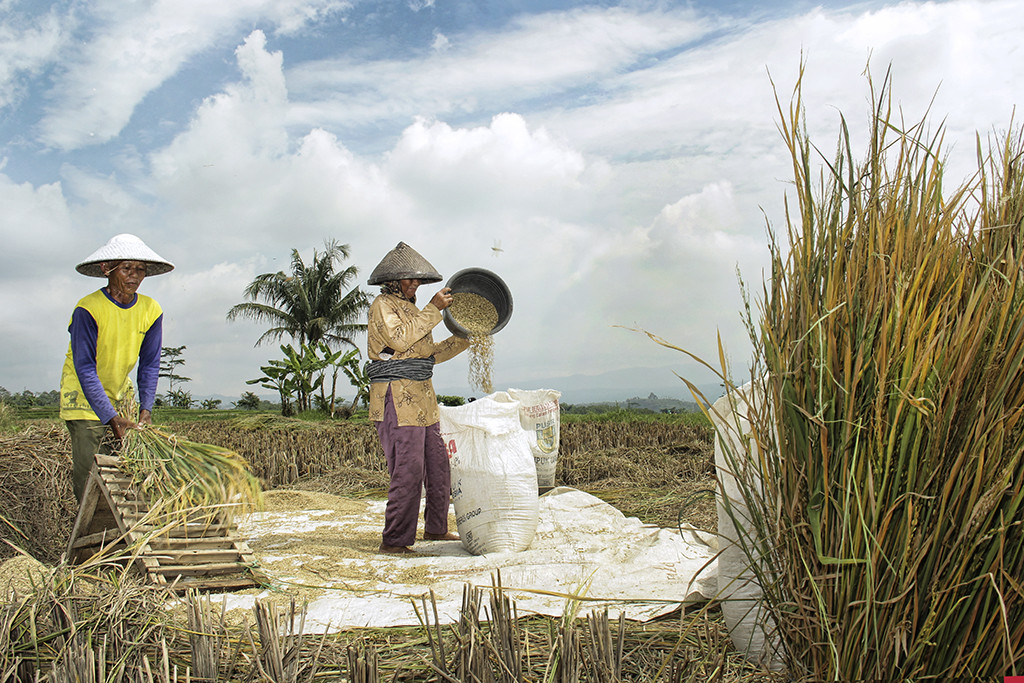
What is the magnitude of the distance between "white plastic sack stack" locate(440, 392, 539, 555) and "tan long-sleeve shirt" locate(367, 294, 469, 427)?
0.32 meters

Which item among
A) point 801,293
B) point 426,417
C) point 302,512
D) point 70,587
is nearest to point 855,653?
point 801,293

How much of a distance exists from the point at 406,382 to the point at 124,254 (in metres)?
1.71

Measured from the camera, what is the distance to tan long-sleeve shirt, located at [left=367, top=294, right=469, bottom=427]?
15.0 feet

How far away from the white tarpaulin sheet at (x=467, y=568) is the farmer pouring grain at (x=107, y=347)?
3.73ft

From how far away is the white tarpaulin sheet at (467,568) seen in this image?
3.07m

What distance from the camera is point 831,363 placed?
167 centimetres

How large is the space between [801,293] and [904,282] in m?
0.21

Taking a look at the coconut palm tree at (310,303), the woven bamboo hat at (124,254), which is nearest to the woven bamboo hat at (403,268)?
the woven bamboo hat at (124,254)

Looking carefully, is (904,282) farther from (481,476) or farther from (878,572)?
(481,476)

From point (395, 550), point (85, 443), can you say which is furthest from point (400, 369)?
point (85, 443)

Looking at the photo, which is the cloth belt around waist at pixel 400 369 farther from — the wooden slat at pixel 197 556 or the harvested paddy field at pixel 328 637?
the wooden slat at pixel 197 556

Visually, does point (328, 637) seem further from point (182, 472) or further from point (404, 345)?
point (404, 345)

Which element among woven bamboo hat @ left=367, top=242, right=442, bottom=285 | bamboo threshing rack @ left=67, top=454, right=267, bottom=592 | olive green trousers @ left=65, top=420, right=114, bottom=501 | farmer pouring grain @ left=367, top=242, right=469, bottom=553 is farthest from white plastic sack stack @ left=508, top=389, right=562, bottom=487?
olive green trousers @ left=65, top=420, right=114, bottom=501

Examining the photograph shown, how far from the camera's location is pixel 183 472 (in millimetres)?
3932
